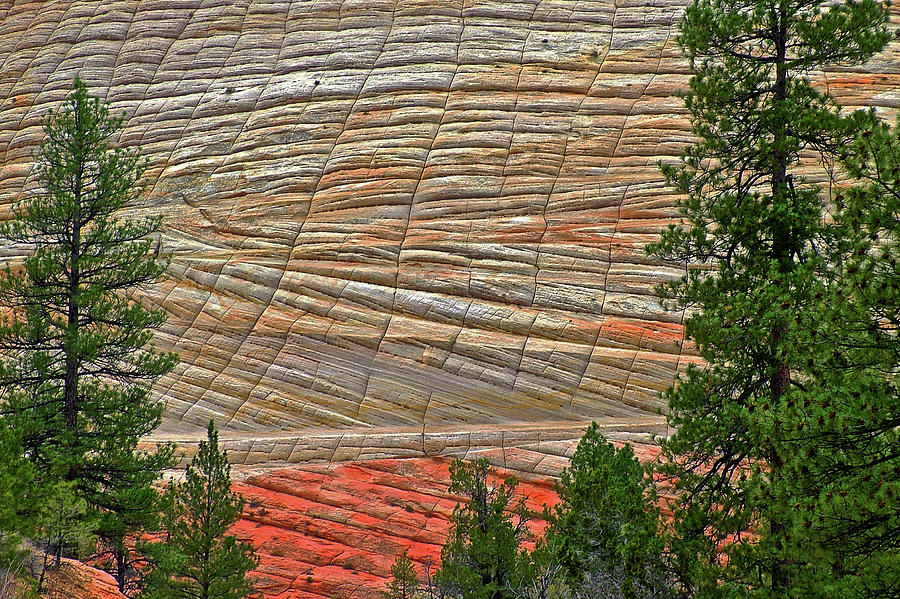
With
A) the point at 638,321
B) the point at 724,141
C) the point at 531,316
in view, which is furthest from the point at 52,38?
the point at 724,141

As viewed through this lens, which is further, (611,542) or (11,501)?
(611,542)

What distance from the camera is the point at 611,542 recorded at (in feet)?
44.9

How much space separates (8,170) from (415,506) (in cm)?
2591

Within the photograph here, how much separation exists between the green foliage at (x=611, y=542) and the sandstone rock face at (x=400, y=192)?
12.7 metres

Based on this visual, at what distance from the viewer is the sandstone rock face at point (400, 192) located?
28609 millimetres

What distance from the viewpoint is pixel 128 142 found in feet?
124

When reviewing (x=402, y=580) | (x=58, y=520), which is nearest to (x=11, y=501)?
(x=58, y=520)

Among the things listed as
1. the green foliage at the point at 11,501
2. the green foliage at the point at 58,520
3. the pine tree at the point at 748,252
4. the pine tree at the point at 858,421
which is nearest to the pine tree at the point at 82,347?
the green foliage at the point at 58,520

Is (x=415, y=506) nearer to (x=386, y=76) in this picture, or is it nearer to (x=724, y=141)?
(x=724, y=141)

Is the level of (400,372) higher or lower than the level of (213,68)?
lower

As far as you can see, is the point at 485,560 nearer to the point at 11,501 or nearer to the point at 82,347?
the point at 11,501

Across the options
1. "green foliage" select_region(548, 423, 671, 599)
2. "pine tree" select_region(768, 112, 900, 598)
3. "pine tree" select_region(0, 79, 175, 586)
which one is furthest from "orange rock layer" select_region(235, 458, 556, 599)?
"pine tree" select_region(768, 112, 900, 598)

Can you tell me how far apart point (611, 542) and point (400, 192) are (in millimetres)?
21662

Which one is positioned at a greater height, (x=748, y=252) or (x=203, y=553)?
(x=748, y=252)
